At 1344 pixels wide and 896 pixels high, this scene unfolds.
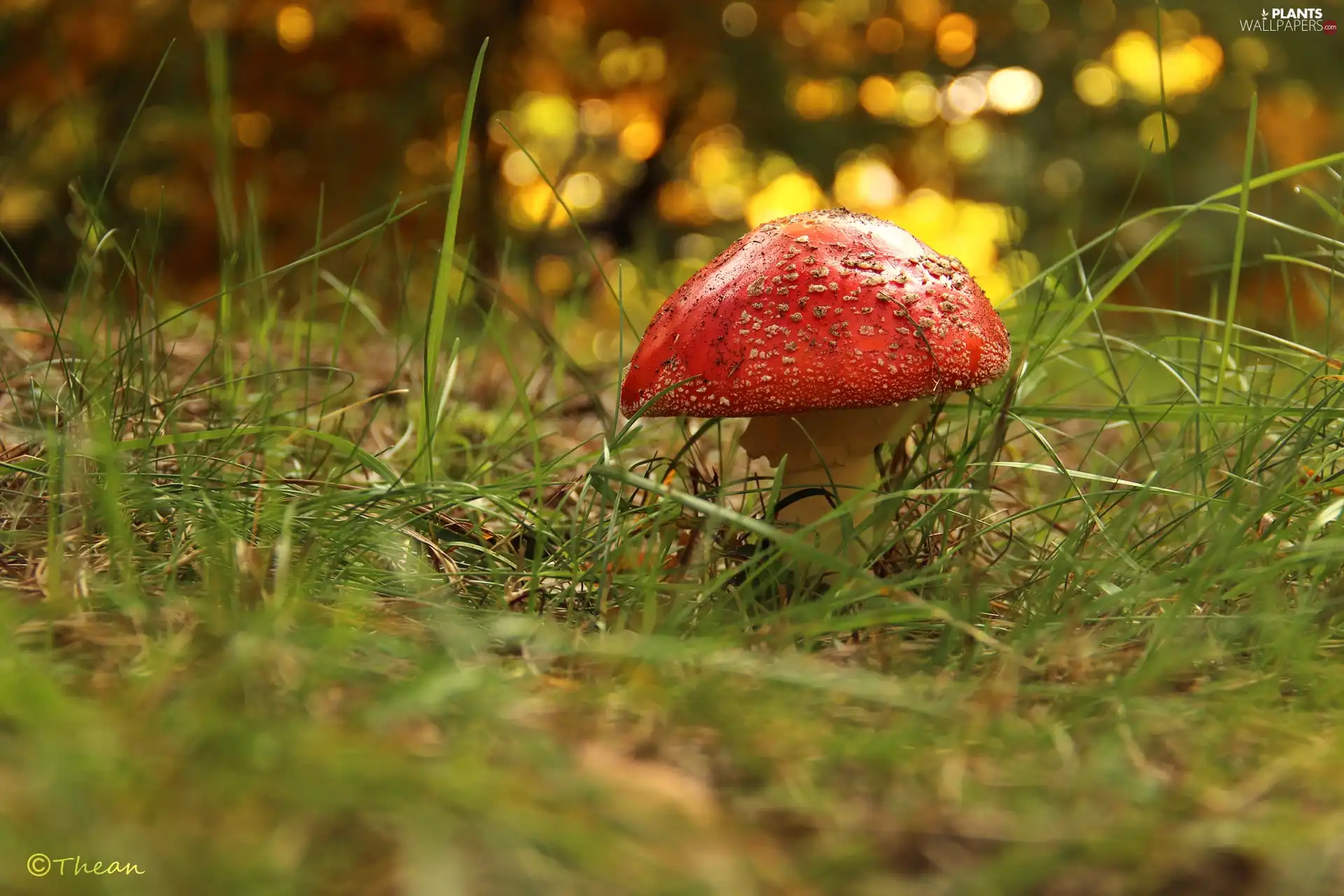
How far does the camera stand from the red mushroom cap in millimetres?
1461

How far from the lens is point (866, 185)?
7566 millimetres

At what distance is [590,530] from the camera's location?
154 cm

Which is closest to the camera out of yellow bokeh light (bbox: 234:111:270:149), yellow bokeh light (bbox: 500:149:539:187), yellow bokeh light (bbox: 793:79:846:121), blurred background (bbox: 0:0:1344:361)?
blurred background (bbox: 0:0:1344:361)

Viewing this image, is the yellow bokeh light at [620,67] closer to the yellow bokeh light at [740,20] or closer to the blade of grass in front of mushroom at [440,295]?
the yellow bokeh light at [740,20]

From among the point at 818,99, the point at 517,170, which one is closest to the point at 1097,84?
the point at 818,99

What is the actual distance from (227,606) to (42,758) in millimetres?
317

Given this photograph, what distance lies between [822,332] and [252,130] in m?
5.79

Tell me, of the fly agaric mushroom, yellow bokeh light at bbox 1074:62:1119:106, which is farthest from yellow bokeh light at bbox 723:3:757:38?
the fly agaric mushroom

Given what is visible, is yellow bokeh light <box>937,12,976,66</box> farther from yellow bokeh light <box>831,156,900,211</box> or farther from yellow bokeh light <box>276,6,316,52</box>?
yellow bokeh light <box>276,6,316,52</box>

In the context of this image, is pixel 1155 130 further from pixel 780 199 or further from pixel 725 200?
pixel 725 200

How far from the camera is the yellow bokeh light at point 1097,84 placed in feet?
21.6

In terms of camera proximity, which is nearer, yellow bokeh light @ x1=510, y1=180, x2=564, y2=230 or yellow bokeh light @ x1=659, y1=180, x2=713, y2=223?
yellow bokeh light @ x1=510, y1=180, x2=564, y2=230

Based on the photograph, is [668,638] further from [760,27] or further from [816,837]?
[760,27]

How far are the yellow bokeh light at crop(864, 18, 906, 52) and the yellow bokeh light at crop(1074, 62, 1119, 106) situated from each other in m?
1.20
